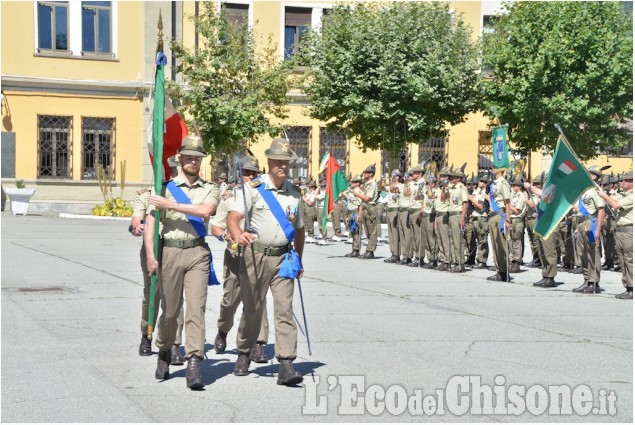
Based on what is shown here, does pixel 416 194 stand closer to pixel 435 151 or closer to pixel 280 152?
pixel 280 152

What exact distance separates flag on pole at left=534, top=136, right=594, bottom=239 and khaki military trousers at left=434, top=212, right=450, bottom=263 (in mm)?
4790

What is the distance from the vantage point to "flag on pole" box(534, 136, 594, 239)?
15352mm

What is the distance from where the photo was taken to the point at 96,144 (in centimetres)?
4047

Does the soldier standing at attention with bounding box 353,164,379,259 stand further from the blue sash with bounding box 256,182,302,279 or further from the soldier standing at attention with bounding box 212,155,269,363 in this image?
the blue sash with bounding box 256,182,302,279

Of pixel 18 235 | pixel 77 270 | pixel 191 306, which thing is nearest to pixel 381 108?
pixel 18 235

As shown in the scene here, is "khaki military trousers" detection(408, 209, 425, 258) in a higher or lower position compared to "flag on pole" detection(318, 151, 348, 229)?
lower

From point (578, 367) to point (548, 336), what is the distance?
1.91 metres

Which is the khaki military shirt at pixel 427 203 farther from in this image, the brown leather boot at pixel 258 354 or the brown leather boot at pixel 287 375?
the brown leather boot at pixel 287 375

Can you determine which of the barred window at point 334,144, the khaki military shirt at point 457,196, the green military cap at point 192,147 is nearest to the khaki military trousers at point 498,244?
the khaki military shirt at point 457,196

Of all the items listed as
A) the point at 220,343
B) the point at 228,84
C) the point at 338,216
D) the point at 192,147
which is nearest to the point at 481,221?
the point at 338,216

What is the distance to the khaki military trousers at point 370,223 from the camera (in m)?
23.7

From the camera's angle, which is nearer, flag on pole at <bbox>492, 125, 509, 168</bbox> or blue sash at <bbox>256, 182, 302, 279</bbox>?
blue sash at <bbox>256, 182, 302, 279</bbox>

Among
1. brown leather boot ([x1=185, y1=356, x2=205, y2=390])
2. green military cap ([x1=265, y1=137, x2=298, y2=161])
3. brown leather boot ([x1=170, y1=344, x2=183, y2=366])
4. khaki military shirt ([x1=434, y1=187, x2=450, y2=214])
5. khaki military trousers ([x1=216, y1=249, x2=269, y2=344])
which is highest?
green military cap ([x1=265, y1=137, x2=298, y2=161])

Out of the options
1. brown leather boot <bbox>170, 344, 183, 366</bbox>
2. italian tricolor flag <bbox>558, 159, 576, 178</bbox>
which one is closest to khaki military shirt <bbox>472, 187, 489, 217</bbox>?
italian tricolor flag <bbox>558, 159, 576, 178</bbox>
